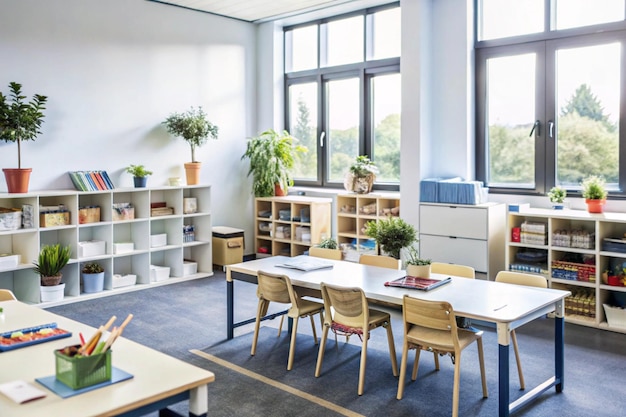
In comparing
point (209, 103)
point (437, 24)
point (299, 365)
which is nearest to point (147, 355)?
point (299, 365)

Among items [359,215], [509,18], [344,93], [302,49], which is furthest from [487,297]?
[302,49]

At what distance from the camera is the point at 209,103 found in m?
9.00

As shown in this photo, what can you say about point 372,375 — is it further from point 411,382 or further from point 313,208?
point 313,208

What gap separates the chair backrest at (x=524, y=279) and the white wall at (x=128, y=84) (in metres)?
5.17

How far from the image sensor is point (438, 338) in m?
4.12

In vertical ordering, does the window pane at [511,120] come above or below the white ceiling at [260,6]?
below

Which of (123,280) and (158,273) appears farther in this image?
(158,273)

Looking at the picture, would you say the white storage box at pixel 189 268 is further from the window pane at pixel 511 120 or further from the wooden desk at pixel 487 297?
the window pane at pixel 511 120

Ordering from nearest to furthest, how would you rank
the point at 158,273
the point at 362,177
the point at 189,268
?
the point at 158,273, the point at 362,177, the point at 189,268

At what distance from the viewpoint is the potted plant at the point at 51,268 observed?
6.69 m

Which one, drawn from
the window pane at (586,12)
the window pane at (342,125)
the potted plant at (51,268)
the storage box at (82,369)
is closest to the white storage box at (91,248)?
the potted plant at (51,268)

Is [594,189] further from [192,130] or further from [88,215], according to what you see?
[88,215]

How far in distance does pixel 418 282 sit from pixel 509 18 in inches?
161

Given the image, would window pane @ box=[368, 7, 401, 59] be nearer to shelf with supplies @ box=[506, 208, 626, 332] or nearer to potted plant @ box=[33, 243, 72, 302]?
shelf with supplies @ box=[506, 208, 626, 332]
